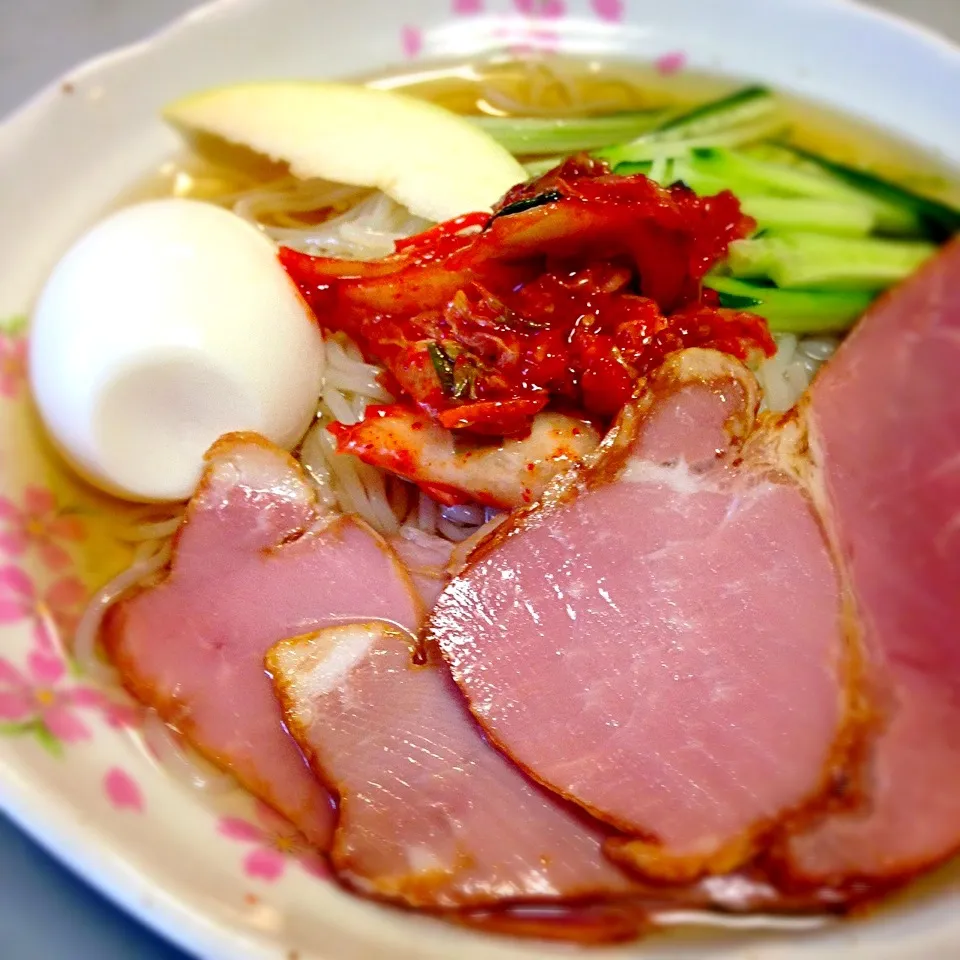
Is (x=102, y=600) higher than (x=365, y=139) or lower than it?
lower

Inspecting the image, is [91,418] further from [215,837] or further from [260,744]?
[215,837]

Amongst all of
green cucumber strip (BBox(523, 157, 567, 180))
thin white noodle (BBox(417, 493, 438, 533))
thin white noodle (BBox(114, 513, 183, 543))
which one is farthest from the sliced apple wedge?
thin white noodle (BBox(114, 513, 183, 543))

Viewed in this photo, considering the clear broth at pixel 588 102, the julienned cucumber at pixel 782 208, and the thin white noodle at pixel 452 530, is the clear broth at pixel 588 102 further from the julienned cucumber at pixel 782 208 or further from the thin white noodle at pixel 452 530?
the thin white noodle at pixel 452 530

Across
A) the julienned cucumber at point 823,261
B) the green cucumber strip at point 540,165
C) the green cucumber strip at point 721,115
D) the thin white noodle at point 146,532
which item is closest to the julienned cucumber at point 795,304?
the julienned cucumber at point 823,261

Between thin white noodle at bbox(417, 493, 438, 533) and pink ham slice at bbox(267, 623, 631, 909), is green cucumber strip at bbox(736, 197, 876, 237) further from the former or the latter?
pink ham slice at bbox(267, 623, 631, 909)

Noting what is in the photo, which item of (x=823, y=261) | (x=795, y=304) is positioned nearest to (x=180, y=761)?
(x=795, y=304)

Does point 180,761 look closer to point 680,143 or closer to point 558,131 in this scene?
point 558,131

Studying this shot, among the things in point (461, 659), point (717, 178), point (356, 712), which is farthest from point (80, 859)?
point (717, 178)
